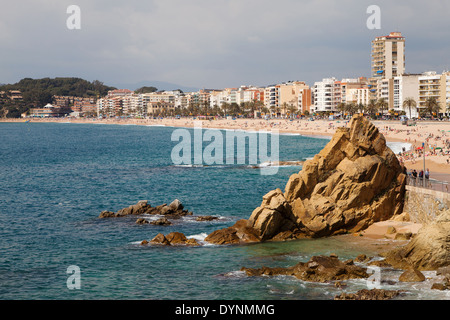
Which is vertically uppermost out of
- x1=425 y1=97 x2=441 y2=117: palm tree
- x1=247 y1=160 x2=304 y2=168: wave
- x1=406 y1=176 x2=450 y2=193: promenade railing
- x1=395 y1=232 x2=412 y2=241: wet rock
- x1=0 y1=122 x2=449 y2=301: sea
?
x1=425 y1=97 x2=441 y2=117: palm tree

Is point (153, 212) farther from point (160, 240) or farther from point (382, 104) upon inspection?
point (382, 104)

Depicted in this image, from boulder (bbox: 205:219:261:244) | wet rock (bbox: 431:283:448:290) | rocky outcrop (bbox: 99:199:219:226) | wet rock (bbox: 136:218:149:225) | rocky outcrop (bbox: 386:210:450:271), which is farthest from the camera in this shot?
rocky outcrop (bbox: 99:199:219:226)

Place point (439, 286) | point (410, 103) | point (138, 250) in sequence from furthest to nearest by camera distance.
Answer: point (410, 103)
point (138, 250)
point (439, 286)

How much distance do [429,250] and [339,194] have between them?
28.0ft

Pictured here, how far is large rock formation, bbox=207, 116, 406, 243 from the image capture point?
3073cm

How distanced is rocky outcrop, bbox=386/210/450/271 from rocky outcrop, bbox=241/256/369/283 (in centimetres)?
252

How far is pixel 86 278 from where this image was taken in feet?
82.5

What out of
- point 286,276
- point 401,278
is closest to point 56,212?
point 286,276

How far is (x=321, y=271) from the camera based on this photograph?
23.8m

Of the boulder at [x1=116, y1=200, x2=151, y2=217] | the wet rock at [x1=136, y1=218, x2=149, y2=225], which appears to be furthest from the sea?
the boulder at [x1=116, y1=200, x2=151, y2=217]

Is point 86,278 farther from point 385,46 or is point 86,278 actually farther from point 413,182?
point 385,46
